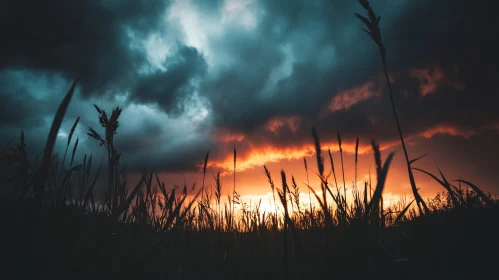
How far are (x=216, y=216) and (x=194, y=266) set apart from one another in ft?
4.40

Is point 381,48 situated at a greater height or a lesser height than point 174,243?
greater

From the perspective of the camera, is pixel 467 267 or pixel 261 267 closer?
pixel 467 267

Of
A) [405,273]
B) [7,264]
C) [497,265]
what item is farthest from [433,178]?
[7,264]

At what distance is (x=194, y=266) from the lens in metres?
2.16

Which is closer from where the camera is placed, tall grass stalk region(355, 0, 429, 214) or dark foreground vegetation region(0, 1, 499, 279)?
dark foreground vegetation region(0, 1, 499, 279)

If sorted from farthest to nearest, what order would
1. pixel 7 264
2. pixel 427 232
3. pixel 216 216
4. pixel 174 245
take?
1. pixel 216 216
2. pixel 174 245
3. pixel 427 232
4. pixel 7 264

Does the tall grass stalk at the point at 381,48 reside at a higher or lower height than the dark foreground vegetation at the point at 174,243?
higher

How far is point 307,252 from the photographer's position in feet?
6.49

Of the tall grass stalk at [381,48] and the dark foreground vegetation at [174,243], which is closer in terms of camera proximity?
the dark foreground vegetation at [174,243]

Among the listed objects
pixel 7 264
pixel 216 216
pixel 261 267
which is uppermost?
pixel 216 216

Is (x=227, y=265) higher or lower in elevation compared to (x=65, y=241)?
lower

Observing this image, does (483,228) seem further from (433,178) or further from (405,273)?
(405,273)

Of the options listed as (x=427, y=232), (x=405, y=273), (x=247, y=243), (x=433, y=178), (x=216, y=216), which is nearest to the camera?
(x=405, y=273)

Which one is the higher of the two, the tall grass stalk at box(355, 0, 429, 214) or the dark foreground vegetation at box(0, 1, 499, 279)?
the tall grass stalk at box(355, 0, 429, 214)
